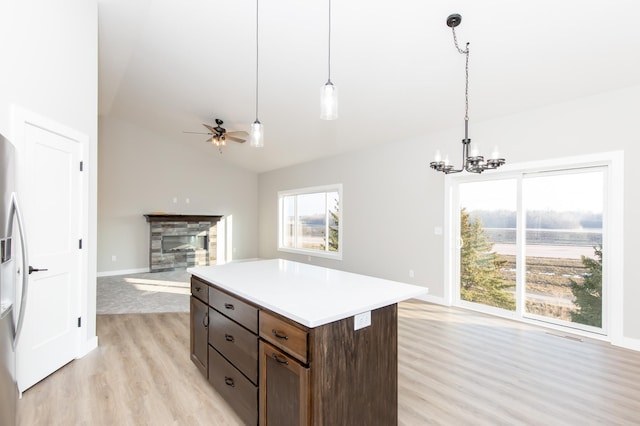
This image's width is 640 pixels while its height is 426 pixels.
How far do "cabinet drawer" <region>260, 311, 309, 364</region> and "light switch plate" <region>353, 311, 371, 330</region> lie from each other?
26 centimetres

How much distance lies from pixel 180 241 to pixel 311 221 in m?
3.25

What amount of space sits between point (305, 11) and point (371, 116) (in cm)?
184

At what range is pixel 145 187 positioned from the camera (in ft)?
23.0

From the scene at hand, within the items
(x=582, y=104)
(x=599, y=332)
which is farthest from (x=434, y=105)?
(x=599, y=332)

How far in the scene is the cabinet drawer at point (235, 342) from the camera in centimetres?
169

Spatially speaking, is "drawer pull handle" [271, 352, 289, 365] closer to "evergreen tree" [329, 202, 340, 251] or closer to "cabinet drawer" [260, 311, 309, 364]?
"cabinet drawer" [260, 311, 309, 364]

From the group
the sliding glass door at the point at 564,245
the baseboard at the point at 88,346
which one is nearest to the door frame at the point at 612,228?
the sliding glass door at the point at 564,245

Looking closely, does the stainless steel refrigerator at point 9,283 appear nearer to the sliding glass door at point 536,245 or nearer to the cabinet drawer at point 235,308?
the cabinet drawer at point 235,308

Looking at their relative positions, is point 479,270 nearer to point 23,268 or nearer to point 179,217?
point 23,268

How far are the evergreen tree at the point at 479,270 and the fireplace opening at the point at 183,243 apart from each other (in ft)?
19.8

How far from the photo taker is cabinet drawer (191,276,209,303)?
2221 millimetres

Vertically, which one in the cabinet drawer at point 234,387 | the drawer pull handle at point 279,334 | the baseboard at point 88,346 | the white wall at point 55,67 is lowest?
the baseboard at point 88,346

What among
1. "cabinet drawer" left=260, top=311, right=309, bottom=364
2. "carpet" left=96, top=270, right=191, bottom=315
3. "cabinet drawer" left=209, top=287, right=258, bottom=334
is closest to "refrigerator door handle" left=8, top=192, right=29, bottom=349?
"cabinet drawer" left=209, top=287, right=258, bottom=334

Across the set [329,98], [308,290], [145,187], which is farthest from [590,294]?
[145,187]
